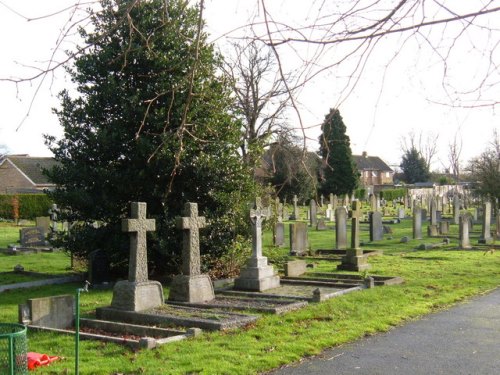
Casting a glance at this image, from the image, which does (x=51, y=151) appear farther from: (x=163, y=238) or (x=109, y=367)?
(x=109, y=367)

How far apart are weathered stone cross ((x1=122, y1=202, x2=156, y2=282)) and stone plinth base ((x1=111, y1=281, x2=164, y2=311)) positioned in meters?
0.16

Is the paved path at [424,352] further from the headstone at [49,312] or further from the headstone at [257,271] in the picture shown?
the headstone at [49,312]

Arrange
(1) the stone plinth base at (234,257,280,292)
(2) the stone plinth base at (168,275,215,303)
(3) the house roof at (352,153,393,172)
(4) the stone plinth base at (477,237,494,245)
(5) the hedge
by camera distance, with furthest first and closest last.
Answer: (3) the house roof at (352,153,393,172) → (5) the hedge → (4) the stone plinth base at (477,237,494,245) → (1) the stone plinth base at (234,257,280,292) → (2) the stone plinth base at (168,275,215,303)

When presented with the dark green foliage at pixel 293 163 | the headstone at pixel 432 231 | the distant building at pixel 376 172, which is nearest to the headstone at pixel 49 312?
the dark green foliage at pixel 293 163

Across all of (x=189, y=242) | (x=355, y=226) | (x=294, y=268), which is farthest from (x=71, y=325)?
(x=355, y=226)

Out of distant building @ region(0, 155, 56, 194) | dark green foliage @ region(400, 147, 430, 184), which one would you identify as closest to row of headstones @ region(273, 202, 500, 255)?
distant building @ region(0, 155, 56, 194)

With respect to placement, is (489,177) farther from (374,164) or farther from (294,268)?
(374,164)

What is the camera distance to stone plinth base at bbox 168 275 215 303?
11766mm

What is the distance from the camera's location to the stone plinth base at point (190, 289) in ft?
38.6

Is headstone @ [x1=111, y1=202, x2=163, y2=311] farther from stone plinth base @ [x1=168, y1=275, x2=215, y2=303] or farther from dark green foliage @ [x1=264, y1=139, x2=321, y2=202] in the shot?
dark green foliage @ [x1=264, y1=139, x2=321, y2=202]

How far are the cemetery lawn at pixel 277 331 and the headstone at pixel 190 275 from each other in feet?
5.56

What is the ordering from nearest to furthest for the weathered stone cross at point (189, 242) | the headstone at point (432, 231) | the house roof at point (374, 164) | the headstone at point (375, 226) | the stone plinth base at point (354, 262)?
the weathered stone cross at point (189, 242)
the stone plinth base at point (354, 262)
the headstone at point (375, 226)
the headstone at point (432, 231)
the house roof at point (374, 164)

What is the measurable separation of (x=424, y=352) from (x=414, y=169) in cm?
8842

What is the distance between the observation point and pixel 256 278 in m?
13.6
